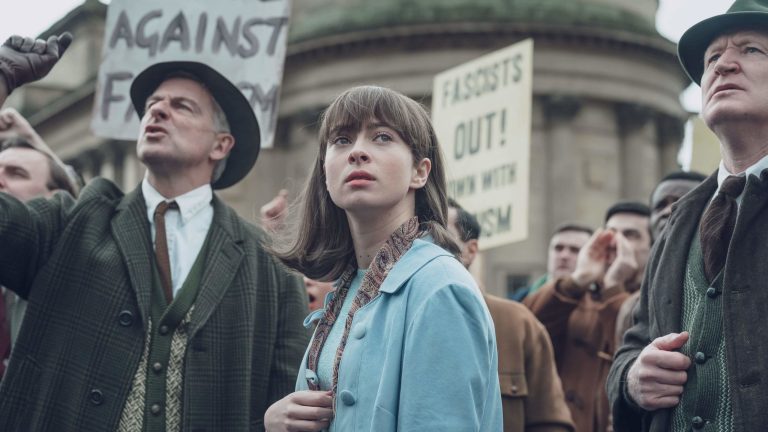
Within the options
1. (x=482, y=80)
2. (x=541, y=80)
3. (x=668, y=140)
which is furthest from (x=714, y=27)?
(x=668, y=140)

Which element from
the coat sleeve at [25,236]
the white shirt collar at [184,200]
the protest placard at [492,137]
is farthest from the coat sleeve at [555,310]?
the coat sleeve at [25,236]

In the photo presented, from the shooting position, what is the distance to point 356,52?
119 feet

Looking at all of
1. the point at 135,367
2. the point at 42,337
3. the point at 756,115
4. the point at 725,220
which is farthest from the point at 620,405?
the point at 42,337

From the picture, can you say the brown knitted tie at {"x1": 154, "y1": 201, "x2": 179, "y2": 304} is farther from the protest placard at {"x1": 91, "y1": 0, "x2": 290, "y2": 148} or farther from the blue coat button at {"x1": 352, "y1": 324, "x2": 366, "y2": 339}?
the protest placard at {"x1": 91, "y1": 0, "x2": 290, "y2": 148}

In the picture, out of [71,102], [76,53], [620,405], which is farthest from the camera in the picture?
[76,53]

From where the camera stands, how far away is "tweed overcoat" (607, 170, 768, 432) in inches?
144

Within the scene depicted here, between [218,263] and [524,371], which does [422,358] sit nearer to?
[218,263]

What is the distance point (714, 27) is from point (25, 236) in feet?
9.50

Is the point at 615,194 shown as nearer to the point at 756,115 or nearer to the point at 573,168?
the point at 573,168

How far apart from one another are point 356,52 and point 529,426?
30.7 meters

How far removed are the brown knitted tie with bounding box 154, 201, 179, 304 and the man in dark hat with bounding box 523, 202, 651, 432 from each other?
3177mm

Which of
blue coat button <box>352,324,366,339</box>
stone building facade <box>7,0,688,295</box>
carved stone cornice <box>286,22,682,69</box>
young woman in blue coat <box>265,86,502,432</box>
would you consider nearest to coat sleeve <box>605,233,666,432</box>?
young woman in blue coat <box>265,86,502,432</box>

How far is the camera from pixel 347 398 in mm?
3502

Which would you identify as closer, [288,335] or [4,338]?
[288,335]
